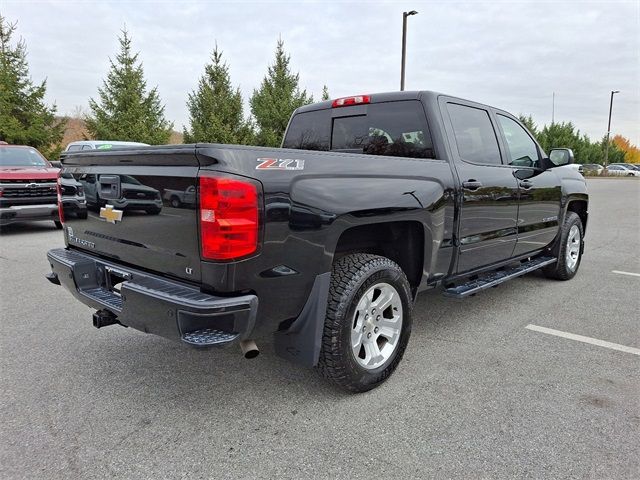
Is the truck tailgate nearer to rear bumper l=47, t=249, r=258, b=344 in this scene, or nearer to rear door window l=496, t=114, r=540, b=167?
rear bumper l=47, t=249, r=258, b=344

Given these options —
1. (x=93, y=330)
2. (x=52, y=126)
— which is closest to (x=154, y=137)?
(x=52, y=126)

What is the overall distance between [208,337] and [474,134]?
2931mm

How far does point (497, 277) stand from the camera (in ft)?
13.9

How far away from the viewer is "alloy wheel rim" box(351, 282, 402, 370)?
279 centimetres

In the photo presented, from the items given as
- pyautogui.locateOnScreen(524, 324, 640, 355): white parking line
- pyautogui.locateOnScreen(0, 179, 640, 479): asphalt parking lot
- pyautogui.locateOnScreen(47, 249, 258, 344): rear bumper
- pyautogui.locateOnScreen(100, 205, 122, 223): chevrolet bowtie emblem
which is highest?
pyautogui.locateOnScreen(100, 205, 122, 223): chevrolet bowtie emblem

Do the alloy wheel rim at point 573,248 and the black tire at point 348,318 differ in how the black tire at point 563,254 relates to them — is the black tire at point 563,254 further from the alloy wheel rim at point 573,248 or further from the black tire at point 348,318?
the black tire at point 348,318

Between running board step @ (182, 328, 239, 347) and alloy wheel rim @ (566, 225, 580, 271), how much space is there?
4.80 metres

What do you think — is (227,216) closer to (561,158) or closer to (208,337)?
(208,337)

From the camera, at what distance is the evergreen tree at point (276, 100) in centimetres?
2353

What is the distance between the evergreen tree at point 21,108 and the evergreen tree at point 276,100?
30.8 feet

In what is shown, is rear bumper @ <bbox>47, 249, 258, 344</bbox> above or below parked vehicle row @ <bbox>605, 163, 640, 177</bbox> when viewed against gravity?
below

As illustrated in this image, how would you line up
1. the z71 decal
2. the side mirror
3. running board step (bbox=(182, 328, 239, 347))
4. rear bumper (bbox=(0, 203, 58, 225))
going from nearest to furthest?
1. running board step (bbox=(182, 328, 239, 347))
2. the z71 decal
3. the side mirror
4. rear bumper (bbox=(0, 203, 58, 225))

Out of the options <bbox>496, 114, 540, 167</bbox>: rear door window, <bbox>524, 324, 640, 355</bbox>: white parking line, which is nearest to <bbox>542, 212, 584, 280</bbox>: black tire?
<bbox>496, 114, 540, 167</bbox>: rear door window

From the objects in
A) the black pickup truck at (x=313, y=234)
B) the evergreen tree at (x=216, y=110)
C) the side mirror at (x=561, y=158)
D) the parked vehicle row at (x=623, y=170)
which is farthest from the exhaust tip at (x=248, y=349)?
the parked vehicle row at (x=623, y=170)
